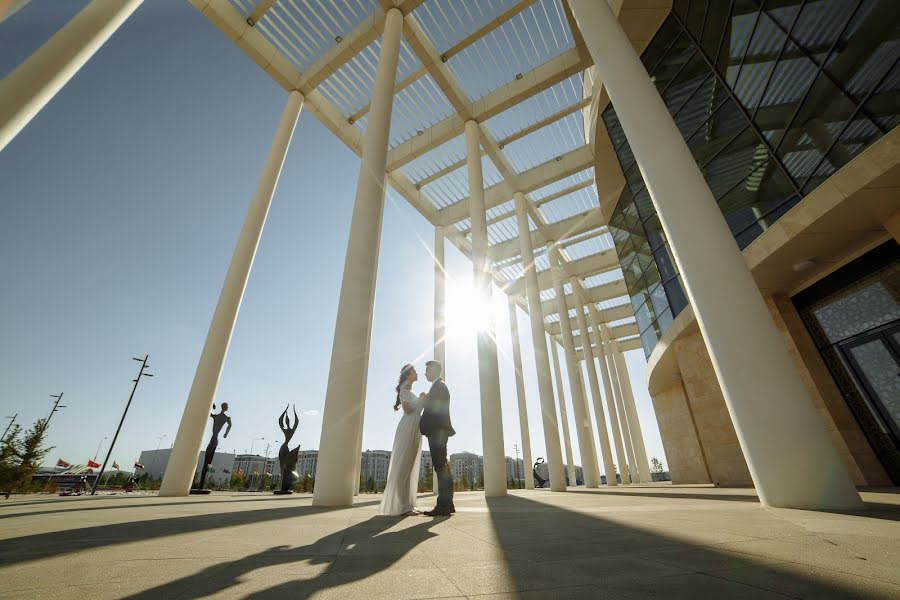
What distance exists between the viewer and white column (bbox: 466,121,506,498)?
996 centimetres

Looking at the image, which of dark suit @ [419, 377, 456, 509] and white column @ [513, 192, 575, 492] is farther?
white column @ [513, 192, 575, 492]

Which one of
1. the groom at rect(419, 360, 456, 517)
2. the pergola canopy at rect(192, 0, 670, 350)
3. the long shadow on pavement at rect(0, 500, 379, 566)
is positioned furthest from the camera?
the pergola canopy at rect(192, 0, 670, 350)

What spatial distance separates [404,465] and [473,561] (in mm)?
3063

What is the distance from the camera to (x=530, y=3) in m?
12.0

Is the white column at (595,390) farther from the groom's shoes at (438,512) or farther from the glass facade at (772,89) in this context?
the groom's shoes at (438,512)

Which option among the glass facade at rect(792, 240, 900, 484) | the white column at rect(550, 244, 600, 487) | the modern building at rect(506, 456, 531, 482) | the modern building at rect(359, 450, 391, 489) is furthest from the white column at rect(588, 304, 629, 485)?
the modern building at rect(359, 450, 391, 489)

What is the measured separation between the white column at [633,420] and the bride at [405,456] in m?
27.6

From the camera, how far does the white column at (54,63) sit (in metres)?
3.65

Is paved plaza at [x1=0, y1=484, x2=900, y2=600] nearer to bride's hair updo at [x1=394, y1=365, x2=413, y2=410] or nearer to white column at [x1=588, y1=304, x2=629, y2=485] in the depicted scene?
bride's hair updo at [x1=394, y1=365, x2=413, y2=410]

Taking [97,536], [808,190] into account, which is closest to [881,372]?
[808,190]

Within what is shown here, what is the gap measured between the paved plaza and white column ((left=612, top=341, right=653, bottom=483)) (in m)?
27.8

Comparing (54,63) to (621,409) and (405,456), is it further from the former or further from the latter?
(621,409)

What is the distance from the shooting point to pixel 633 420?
28.4 meters

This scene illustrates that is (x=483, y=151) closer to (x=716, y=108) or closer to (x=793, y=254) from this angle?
(x=716, y=108)
